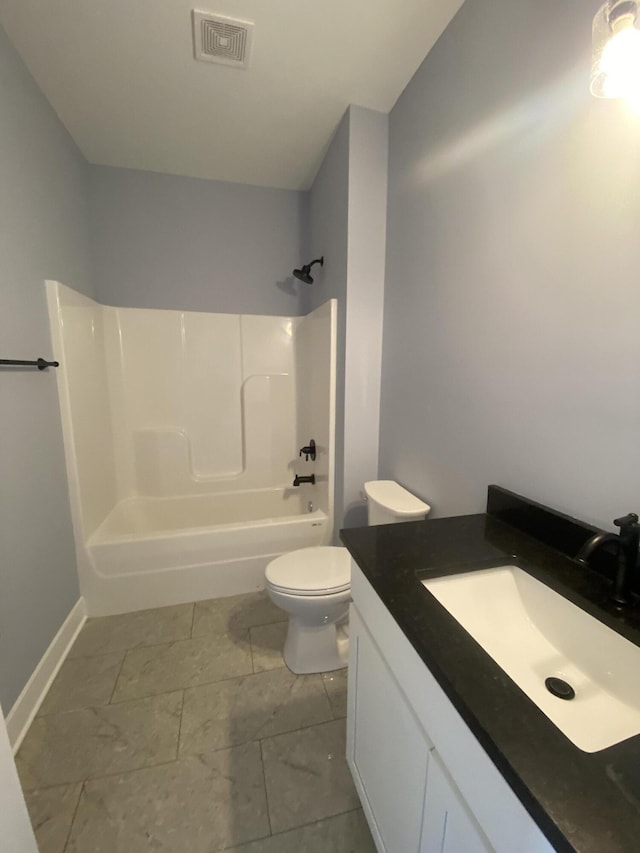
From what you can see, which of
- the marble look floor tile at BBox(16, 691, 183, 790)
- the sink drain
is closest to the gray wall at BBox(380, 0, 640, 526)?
the sink drain

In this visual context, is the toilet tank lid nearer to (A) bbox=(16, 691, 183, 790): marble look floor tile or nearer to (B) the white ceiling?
(A) bbox=(16, 691, 183, 790): marble look floor tile

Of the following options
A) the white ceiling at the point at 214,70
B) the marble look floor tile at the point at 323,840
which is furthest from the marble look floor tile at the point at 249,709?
the white ceiling at the point at 214,70

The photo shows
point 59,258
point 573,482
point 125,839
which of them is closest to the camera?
point 573,482

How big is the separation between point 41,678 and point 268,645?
0.94 m

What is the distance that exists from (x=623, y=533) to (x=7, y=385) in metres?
1.93

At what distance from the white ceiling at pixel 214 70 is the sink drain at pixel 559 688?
2.03 metres

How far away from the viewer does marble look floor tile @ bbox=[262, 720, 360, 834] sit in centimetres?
109

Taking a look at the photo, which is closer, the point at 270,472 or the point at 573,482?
the point at 573,482

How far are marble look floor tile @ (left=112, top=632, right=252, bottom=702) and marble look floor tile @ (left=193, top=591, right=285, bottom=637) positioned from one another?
63mm

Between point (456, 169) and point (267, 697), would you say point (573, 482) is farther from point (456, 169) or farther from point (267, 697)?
point (267, 697)

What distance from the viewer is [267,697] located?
1.45 meters

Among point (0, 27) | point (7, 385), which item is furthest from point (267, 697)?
point (0, 27)

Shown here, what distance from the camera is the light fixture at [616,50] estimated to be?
0.68m

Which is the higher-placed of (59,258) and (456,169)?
(456,169)
